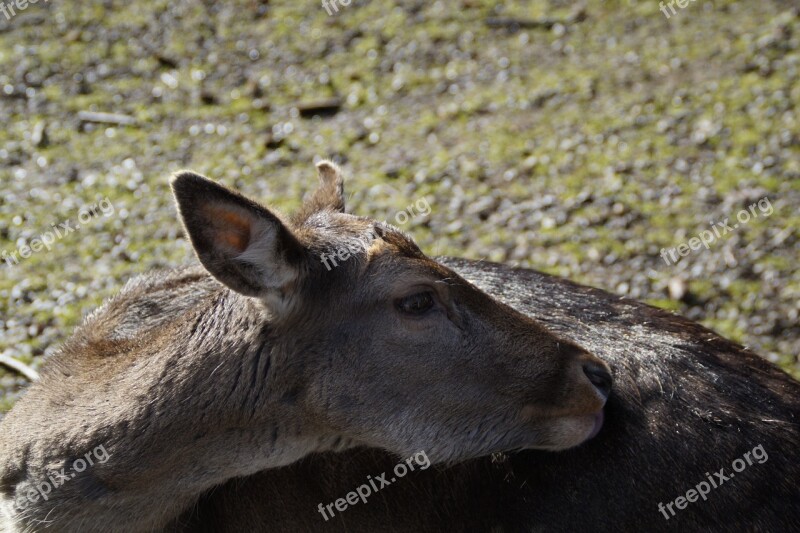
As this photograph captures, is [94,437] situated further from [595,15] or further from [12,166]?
[595,15]

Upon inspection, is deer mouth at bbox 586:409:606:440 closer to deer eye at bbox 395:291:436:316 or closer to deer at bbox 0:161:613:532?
deer at bbox 0:161:613:532

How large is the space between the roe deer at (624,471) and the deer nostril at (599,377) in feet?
0.45

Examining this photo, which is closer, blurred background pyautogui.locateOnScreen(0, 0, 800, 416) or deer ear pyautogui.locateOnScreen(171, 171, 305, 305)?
deer ear pyautogui.locateOnScreen(171, 171, 305, 305)

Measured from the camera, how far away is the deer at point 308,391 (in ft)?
14.4

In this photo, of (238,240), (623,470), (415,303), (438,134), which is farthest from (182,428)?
(438,134)

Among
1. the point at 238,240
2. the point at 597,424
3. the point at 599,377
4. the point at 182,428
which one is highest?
the point at 238,240

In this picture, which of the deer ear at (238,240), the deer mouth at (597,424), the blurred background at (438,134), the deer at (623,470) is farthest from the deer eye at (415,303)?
the blurred background at (438,134)

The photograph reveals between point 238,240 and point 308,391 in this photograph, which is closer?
point 238,240

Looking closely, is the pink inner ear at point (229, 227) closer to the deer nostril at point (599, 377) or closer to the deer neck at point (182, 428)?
the deer neck at point (182, 428)

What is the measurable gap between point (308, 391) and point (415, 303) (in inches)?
25.4

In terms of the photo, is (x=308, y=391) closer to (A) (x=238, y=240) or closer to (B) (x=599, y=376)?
(A) (x=238, y=240)

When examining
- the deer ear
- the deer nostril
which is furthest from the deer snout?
the deer ear

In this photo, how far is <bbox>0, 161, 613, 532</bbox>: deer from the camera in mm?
4398

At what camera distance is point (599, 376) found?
14.7 feet
